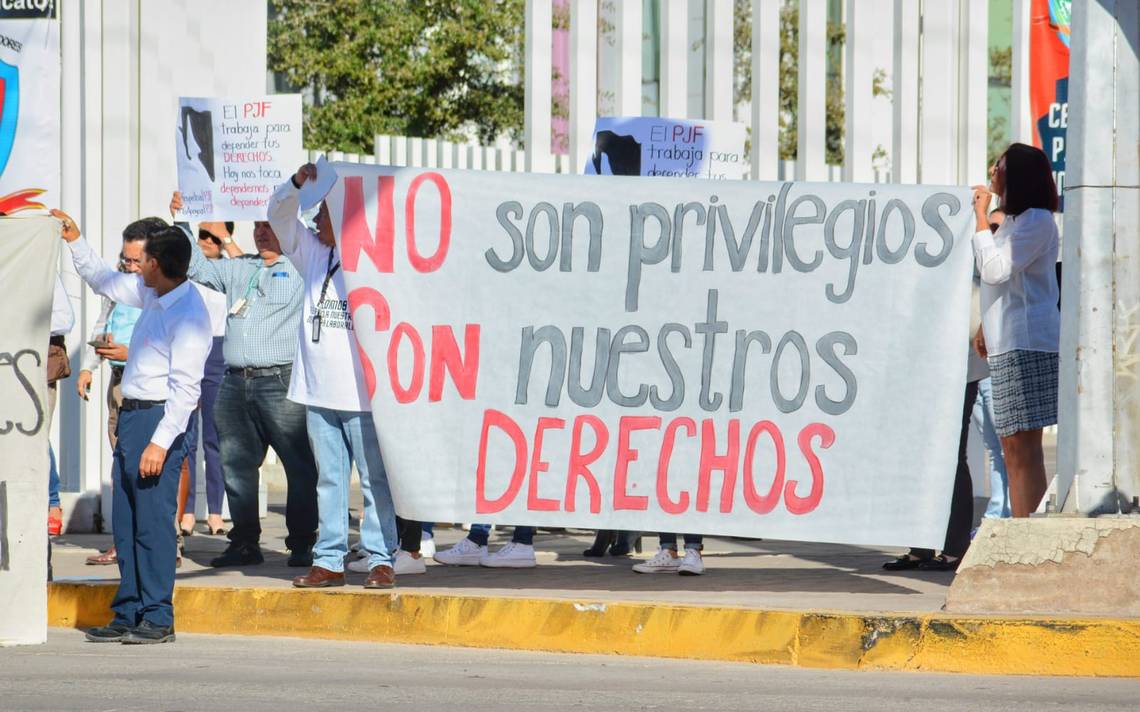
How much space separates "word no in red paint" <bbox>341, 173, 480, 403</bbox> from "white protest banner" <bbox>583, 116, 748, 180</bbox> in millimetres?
2405

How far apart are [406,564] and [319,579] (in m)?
0.80

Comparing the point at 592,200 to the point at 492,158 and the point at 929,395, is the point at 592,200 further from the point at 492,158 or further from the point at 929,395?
the point at 492,158

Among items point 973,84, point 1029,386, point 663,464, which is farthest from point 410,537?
point 973,84

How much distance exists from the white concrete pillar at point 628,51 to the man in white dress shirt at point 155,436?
4.86m

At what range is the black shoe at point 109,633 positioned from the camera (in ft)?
25.7

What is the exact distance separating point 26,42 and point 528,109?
354cm

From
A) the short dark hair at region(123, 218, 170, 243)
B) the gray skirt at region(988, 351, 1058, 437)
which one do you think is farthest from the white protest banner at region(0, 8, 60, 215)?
the gray skirt at region(988, 351, 1058, 437)

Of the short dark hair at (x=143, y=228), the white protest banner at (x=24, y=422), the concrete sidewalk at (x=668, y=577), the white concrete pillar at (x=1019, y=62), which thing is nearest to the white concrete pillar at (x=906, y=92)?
the white concrete pillar at (x=1019, y=62)

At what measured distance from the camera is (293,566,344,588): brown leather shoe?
8461mm

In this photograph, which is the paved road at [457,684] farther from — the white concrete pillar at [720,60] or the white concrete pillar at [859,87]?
the white concrete pillar at [720,60]

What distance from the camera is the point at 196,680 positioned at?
681 cm

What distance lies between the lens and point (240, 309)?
9898mm

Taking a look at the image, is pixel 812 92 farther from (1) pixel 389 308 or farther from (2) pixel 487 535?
(1) pixel 389 308

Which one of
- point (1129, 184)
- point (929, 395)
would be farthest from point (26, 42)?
point (1129, 184)
